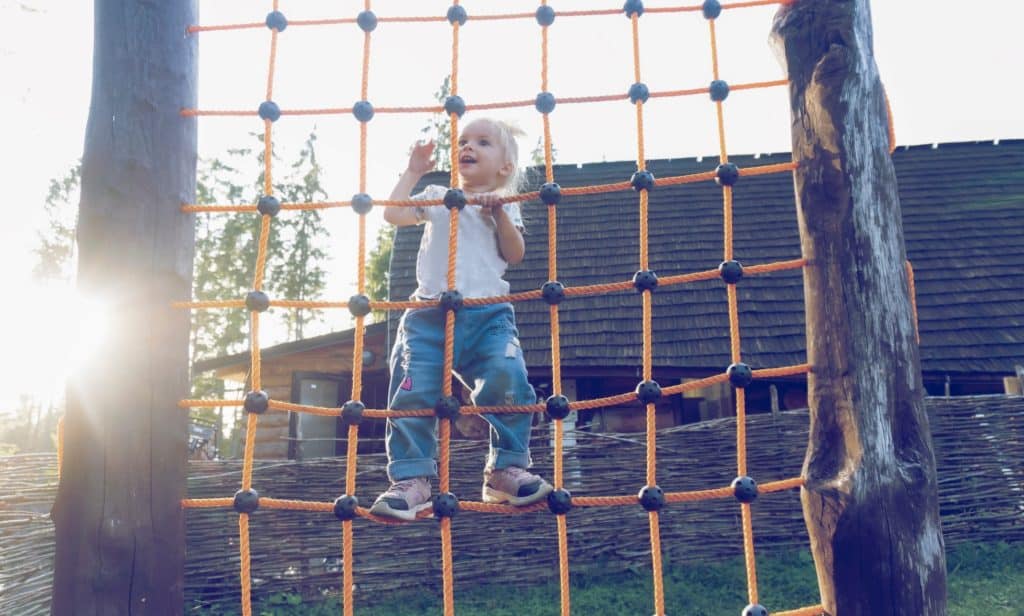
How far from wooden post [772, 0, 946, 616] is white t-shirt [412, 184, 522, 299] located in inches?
36.7

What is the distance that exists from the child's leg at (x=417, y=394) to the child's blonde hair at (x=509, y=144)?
0.53m

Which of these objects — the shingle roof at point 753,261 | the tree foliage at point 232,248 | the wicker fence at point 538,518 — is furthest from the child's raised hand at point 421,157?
the tree foliage at point 232,248

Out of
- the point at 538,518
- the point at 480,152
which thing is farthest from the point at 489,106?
the point at 538,518

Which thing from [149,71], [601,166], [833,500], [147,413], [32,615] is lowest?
[32,615]

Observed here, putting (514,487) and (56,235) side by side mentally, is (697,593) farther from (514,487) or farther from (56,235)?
(56,235)

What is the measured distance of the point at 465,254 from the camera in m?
2.45

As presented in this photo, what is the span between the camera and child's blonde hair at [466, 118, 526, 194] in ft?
8.23

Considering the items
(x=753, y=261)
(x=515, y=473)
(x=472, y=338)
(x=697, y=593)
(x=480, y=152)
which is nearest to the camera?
(x=515, y=473)

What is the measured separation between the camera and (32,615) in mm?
4734

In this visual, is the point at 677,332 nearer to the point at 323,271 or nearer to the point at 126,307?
the point at 126,307

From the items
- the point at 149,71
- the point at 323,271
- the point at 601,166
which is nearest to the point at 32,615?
the point at 149,71

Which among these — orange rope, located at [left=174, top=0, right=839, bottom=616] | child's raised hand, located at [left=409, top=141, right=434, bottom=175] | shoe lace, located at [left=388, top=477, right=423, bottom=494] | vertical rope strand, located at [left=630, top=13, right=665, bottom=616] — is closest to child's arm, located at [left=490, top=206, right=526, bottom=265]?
orange rope, located at [left=174, top=0, right=839, bottom=616]

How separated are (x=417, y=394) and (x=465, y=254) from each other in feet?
1.60

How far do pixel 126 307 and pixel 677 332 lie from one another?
255 inches
